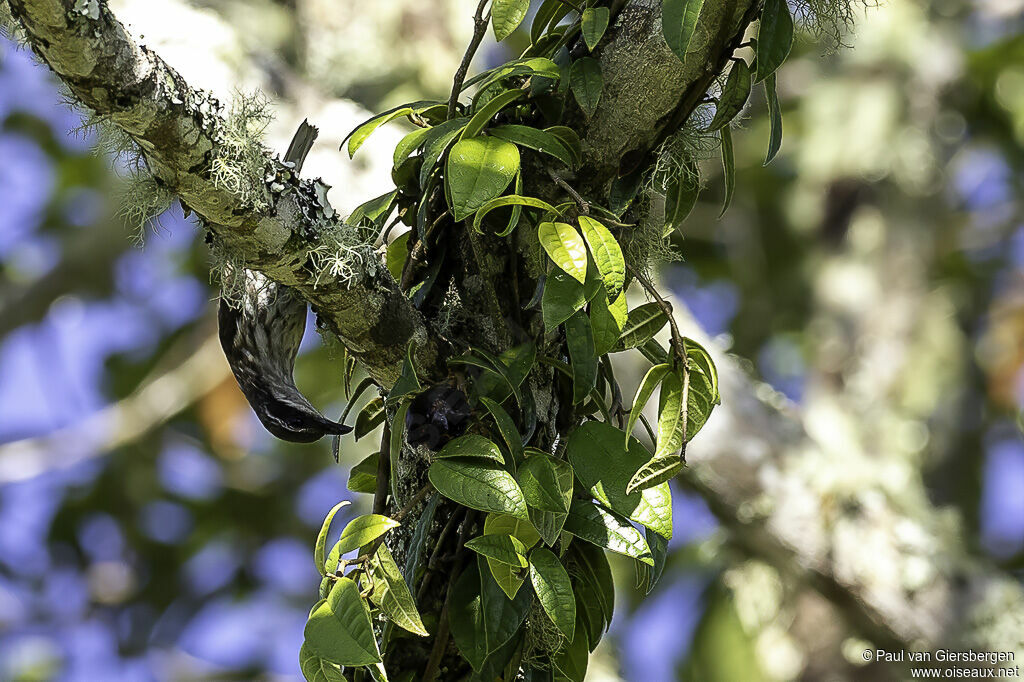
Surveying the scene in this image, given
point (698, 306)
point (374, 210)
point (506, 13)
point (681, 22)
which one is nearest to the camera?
point (681, 22)

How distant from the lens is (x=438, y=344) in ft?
2.37

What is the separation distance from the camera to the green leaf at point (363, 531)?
0.66m

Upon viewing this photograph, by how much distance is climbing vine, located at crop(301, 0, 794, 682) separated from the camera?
2.07ft

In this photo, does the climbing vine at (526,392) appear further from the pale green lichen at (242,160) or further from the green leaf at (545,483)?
the pale green lichen at (242,160)

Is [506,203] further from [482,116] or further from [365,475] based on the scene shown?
[365,475]

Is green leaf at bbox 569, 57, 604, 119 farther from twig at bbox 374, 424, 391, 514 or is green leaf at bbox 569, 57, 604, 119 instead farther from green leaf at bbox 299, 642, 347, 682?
green leaf at bbox 299, 642, 347, 682

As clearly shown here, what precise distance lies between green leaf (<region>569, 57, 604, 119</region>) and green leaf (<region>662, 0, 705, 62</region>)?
0.09 meters

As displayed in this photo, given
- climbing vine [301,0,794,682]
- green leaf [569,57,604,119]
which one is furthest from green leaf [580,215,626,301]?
green leaf [569,57,604,119]

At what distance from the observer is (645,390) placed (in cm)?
65

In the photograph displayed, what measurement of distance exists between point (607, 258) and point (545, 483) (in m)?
0.16

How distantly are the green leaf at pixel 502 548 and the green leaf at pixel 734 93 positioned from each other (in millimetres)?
351

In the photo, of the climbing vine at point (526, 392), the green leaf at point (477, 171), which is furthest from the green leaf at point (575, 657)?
the green leaf at point (477, 171)

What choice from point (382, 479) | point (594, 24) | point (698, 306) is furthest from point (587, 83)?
point (698, 306)

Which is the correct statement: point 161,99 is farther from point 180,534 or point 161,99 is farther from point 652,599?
point 180,534
